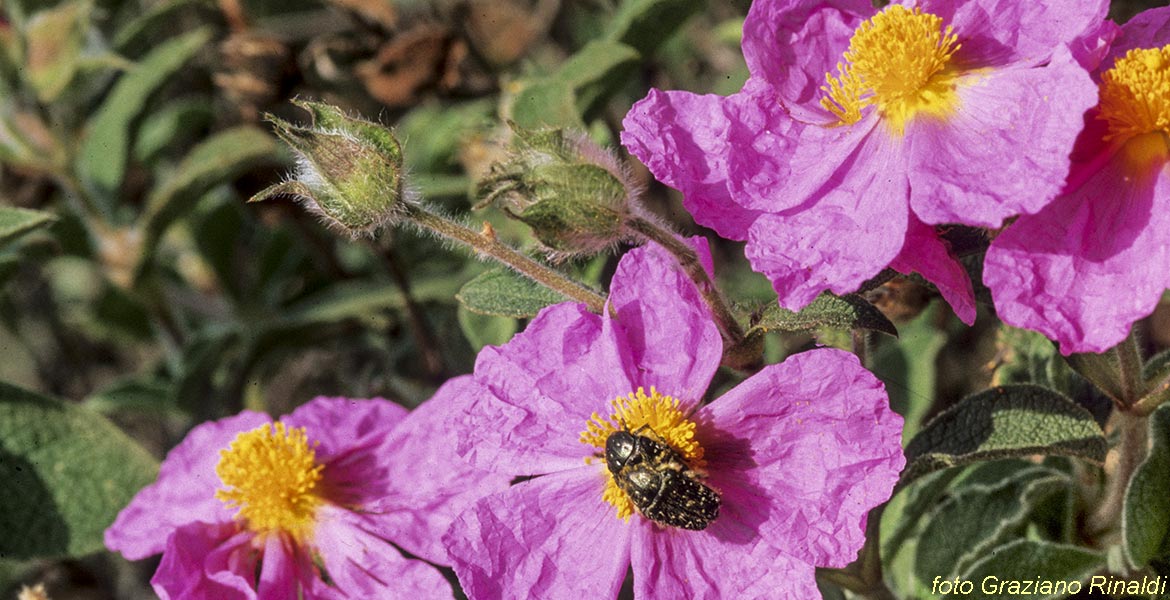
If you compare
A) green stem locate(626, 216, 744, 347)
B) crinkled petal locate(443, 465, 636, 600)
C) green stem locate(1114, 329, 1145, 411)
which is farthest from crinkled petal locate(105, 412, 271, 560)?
green stem locate(1114, 329, 1145, 411)

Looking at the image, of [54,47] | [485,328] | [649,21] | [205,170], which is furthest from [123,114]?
[649,21]

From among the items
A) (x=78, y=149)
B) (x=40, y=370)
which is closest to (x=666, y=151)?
(x=78, y=149)

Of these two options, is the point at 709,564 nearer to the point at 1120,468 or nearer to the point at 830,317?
the point at 830,317

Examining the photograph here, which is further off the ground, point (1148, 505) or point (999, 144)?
point (999, 144)

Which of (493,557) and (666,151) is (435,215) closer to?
(666,151)

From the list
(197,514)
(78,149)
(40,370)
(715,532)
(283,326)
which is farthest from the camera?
(40,370)

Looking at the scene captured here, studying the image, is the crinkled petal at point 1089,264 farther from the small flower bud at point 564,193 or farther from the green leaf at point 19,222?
the green leaf at point 19,222

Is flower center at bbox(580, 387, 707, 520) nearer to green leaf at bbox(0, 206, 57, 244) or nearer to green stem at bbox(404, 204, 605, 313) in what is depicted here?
green stem at bbox(404, 204, 605, 313)
